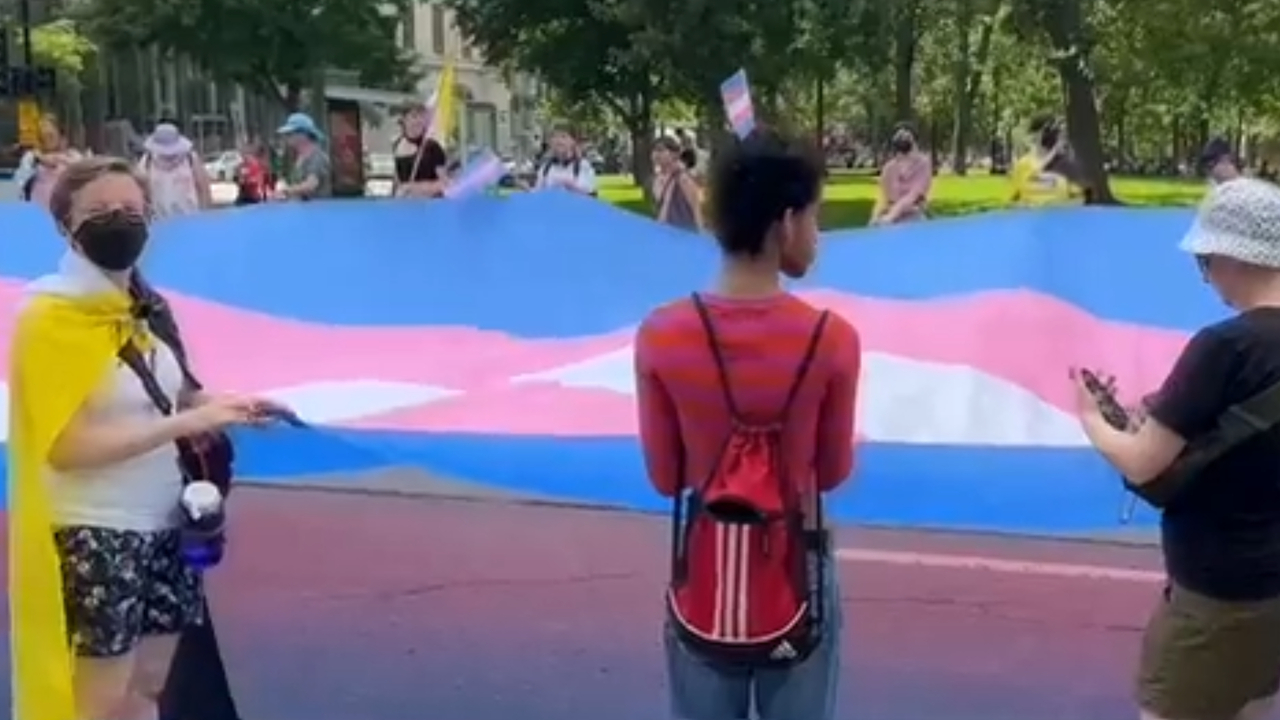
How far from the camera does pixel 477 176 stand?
7422mm

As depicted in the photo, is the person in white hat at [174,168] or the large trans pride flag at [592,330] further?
the person in white hat at [174,168]

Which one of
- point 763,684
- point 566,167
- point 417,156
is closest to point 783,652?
point 763,684

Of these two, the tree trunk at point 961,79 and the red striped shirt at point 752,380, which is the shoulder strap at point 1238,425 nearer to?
the red striped shirt at point 752,380

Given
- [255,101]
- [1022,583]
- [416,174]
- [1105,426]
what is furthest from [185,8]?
[1105,426]

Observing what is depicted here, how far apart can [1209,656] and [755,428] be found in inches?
→ 38.6

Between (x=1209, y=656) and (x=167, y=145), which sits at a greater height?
(x=167, y=145)

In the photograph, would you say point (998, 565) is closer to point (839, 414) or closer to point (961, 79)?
point (839, 414)

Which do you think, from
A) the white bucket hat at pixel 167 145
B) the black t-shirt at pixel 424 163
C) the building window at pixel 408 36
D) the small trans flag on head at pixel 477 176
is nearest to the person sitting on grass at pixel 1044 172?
the black t-shirt at pixel 424 163

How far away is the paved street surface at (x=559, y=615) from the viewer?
5.34 meters

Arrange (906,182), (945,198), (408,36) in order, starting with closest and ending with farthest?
(906,182)
(945,198)
(408,36)

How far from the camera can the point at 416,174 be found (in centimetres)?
1245

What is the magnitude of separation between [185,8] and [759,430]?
40602 mm

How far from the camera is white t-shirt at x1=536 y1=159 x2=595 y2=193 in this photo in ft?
54.1

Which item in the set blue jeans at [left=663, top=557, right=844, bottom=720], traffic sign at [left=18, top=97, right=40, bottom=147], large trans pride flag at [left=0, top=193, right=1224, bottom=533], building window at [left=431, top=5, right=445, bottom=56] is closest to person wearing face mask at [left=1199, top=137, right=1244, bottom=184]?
large trans pride flag at [left=0, top=193, right=1224, bottom=533]
